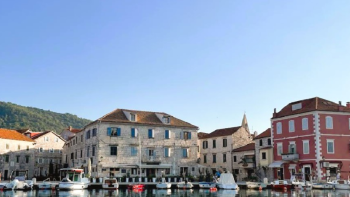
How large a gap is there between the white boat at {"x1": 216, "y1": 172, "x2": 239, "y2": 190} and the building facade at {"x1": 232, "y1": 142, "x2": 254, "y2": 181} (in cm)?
1017

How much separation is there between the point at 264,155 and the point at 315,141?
9381mm

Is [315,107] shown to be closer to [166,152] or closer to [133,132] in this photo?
[166,152]

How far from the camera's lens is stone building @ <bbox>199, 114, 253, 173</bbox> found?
207ft

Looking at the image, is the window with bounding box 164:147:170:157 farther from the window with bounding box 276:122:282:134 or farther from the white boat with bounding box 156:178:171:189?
the window with bounding box 276:122:282:134

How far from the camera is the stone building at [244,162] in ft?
191

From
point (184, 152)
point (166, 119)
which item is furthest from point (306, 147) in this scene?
point (166, 119)

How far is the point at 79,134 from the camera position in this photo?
63.0 meters

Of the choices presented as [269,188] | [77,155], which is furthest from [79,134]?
[269,188]

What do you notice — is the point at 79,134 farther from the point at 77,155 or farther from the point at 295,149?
the point at 295,149

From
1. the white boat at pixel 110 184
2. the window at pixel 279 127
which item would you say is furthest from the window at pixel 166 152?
the window at pixel 279 127

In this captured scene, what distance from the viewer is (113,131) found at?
54.3 metres

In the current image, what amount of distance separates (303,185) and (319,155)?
502 cm

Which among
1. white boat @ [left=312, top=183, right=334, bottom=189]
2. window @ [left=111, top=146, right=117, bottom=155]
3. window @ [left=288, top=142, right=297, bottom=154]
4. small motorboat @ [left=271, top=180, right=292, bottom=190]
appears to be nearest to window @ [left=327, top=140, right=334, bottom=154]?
window @ [left=288, top=142, right=297, bottom=154]

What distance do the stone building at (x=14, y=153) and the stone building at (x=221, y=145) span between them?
Result: 30893mm
